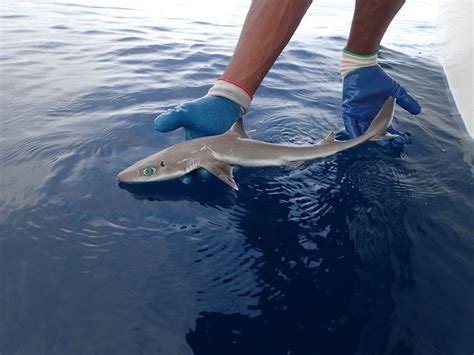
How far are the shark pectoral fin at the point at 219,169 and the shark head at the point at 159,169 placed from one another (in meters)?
0.18

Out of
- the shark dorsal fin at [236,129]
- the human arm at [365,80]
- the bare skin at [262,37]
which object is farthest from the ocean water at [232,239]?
the bare skin at [262,37]

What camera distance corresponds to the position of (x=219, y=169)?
3.99 metres

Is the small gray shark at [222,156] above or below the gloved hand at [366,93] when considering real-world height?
below

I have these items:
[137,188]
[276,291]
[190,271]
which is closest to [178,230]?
[190,271]

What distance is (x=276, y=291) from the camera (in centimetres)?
292

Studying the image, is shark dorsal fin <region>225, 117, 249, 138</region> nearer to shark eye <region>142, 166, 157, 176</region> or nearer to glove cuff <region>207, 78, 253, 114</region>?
glove cuff <region>207, 78, 253, 114</region>

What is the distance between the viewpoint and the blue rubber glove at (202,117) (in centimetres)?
387

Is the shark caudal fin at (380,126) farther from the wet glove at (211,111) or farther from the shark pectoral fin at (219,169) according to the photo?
the shark pectoral fin at (219,169)

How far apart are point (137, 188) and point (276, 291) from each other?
6.67 feet

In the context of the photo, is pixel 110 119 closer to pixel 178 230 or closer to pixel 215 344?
pixel 178 230

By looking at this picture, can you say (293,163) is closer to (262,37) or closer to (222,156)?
(222,156)

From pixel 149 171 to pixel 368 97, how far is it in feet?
10.9

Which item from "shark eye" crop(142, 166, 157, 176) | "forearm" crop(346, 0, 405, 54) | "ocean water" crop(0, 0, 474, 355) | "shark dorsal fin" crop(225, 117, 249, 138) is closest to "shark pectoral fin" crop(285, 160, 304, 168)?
"ocean water" crop(0, 0, 474, 355)

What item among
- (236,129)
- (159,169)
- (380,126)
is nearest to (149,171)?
(159,169)
